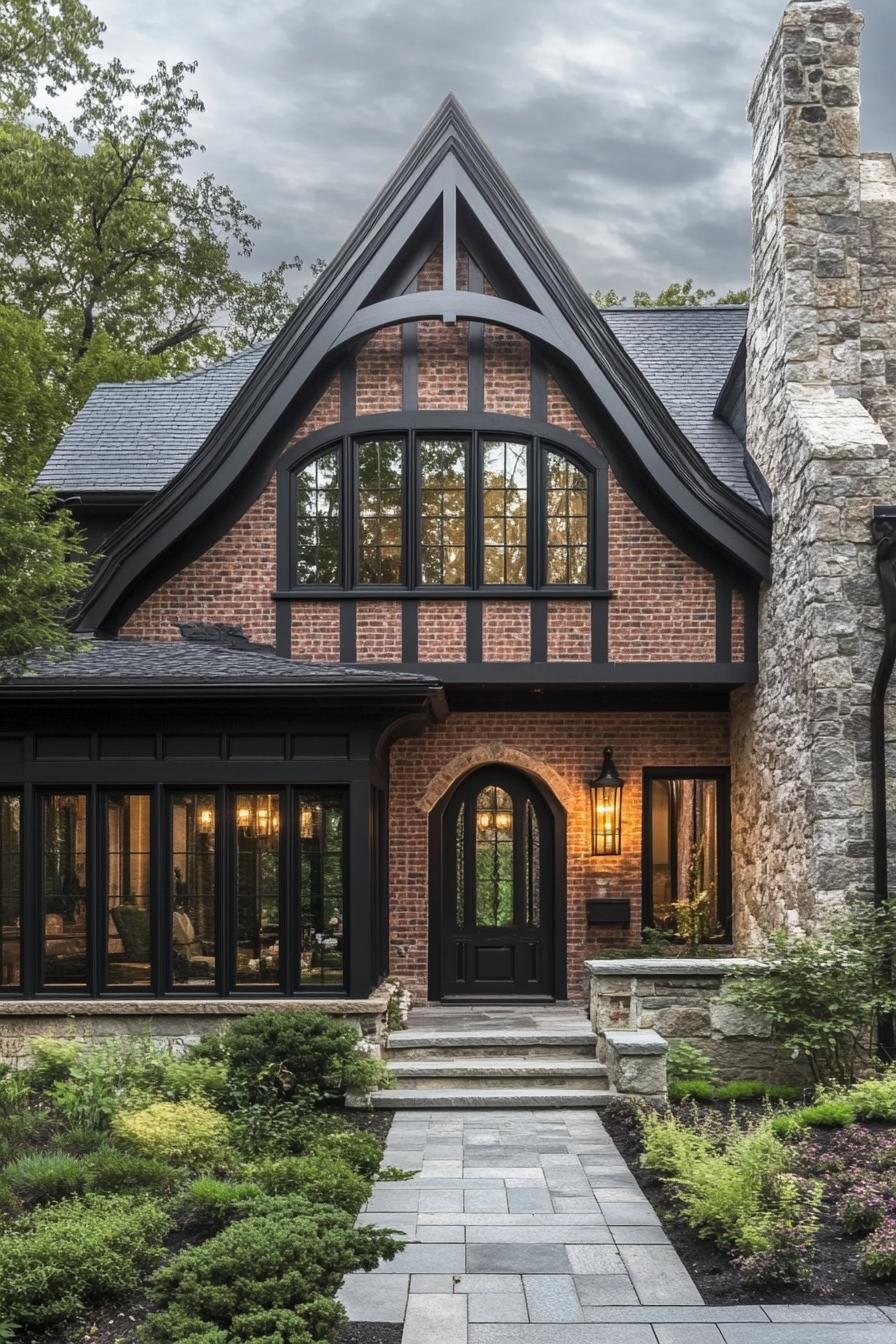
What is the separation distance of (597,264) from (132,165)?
12.1 m

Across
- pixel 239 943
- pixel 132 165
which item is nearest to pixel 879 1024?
pixel 239 943

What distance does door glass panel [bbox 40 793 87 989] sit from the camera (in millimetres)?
10227

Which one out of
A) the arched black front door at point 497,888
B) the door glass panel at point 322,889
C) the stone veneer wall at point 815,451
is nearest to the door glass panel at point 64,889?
the door glass panel at point 322,889

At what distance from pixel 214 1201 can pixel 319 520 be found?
24.5ft

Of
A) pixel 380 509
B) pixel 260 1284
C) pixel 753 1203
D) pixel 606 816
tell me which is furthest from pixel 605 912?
pixel 260 1284

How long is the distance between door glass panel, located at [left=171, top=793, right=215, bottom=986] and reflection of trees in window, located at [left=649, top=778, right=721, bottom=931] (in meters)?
4.99

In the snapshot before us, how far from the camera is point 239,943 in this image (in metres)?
10.3

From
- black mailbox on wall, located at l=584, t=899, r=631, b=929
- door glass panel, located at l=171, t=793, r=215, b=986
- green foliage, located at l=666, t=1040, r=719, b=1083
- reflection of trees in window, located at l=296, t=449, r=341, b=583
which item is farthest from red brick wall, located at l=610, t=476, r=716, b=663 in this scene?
door glass panel, located at l=171, t=793, r=215, b=986

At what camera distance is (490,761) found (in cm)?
1301

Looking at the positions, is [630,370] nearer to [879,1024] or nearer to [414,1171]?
[879,1024]

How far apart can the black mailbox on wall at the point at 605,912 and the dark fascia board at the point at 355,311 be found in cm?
374

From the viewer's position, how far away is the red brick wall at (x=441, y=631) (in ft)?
39.8

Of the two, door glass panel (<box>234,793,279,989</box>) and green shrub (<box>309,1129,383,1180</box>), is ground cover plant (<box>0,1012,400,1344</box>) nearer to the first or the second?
green shrub (<box>309,1129,383,1180</box>)

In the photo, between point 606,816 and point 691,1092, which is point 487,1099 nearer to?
point 691,1092
